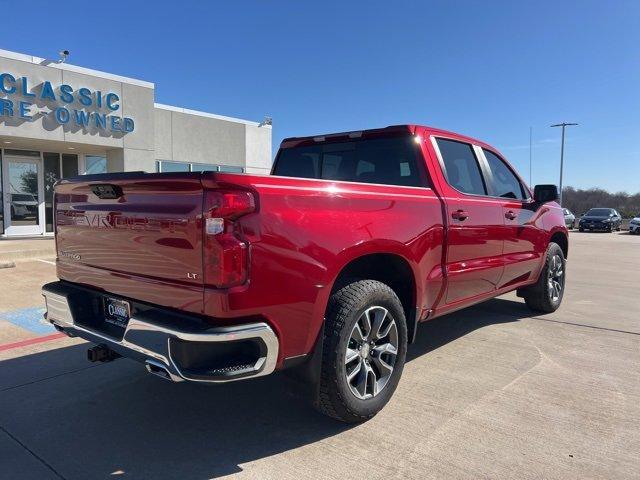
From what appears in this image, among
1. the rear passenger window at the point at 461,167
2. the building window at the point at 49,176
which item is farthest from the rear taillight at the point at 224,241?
the building window at the point at 49,176

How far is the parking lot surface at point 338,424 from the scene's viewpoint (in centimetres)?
271

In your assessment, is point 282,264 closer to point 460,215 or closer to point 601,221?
point 460,215

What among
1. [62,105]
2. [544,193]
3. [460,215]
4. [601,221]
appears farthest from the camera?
[601,221]

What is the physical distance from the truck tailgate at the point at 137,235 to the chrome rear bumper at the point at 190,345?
0.16m

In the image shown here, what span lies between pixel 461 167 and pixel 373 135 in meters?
0.88

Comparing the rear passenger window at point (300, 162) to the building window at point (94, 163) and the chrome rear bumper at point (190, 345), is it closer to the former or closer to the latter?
the chrome rear bumper at point (190, 345)

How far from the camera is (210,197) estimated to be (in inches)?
95.7

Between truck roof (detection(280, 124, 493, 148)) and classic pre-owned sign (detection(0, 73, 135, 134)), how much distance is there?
1072 centimetres

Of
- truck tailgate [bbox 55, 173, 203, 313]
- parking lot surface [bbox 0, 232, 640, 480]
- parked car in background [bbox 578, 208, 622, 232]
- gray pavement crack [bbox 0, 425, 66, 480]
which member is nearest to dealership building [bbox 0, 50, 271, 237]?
parking lot surface [bbox 0, 232, 640, 480]

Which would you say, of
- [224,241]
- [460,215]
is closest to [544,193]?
[460,215]

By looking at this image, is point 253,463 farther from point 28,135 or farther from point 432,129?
point 28,135

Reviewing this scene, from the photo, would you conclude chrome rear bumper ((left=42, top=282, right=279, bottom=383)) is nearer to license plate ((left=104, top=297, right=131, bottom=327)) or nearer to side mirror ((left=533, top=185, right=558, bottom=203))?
license plate ((left=104, top=297, right=131, bottom=327))

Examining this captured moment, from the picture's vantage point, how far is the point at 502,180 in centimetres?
511

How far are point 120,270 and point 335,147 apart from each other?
2.31 metres
